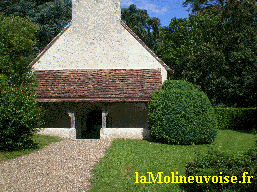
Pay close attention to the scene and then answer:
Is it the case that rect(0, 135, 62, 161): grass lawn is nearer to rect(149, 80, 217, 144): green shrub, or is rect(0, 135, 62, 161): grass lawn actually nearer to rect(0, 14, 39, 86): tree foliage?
rect(0, 14, 39, 86): tree foliage

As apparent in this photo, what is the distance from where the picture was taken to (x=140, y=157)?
10.5 meters

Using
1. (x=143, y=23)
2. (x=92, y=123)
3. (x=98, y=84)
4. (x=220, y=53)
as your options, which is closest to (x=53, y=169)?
(x=98, y=84)

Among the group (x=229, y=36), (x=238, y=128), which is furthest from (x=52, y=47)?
(x=238, y=128)

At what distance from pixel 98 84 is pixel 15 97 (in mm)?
5470

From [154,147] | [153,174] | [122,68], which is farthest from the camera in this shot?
[122,68]

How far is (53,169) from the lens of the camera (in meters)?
8.87

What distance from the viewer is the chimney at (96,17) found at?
1730cm

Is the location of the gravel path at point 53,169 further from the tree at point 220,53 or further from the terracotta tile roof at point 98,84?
the tree at point 220,53

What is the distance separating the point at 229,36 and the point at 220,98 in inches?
230

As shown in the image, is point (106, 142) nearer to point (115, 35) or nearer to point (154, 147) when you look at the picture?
point (154, 147)

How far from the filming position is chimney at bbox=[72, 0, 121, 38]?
56.8 ft

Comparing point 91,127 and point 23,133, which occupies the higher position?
point 23,133

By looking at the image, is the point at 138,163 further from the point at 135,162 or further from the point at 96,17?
the point at 96,17

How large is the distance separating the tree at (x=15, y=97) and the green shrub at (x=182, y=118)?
6369 millimetres
